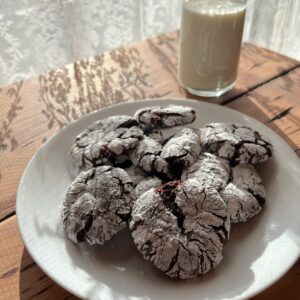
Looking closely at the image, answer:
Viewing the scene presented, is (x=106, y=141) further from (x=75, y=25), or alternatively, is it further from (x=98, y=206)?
(x=75, y=25)

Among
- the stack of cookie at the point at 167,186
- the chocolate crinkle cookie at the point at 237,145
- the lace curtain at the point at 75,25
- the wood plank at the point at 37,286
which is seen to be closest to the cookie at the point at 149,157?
the stack of cookie at the point at 167,186

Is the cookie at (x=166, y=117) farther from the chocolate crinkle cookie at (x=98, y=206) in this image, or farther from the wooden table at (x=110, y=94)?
the wooden table at (x=110, y=94)

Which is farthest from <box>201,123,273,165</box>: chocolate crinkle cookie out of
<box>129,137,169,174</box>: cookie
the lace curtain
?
the lace curtain

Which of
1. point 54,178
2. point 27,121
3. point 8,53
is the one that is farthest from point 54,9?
point 54,178

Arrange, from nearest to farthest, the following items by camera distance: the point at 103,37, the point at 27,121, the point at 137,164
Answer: the point at 137,164 → the point at 27,121 → the point at 103,37

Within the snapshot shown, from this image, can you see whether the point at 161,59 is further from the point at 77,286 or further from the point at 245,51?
the point at 77,286

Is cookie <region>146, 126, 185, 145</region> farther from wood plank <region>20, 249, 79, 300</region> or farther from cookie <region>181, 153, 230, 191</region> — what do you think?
wood plank <region>20, 249, 79, 300</region>
